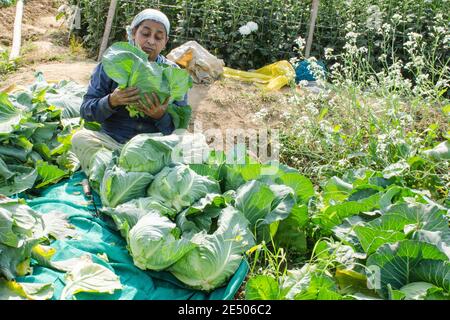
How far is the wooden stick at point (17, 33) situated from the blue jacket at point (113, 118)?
407 cm

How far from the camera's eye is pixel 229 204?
3090 millimetres

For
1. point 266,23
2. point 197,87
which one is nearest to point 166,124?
point 197,87

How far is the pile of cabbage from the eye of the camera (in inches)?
108

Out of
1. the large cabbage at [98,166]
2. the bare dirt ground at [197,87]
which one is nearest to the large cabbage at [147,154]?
the large cabbage at [98,166]

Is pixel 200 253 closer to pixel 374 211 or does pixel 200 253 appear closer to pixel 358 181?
pixel 374 211

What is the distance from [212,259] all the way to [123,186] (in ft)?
2.57

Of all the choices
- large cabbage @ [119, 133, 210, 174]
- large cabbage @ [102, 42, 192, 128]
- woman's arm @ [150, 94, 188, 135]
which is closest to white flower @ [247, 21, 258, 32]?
woman's arm @ [150, 94, 188, 135]

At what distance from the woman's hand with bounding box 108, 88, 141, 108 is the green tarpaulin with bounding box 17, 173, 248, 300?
678mm

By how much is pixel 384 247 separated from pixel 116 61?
6.40ft

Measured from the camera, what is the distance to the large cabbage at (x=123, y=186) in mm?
3189

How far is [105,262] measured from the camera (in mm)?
2887

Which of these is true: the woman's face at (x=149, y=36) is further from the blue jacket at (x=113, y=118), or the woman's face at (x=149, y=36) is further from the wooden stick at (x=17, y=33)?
the wooden stick at (x=17, y=33)

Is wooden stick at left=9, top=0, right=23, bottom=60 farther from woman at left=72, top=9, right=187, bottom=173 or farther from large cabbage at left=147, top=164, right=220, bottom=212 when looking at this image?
large cabbage at left=147, top=164, right=220, bottom=212
